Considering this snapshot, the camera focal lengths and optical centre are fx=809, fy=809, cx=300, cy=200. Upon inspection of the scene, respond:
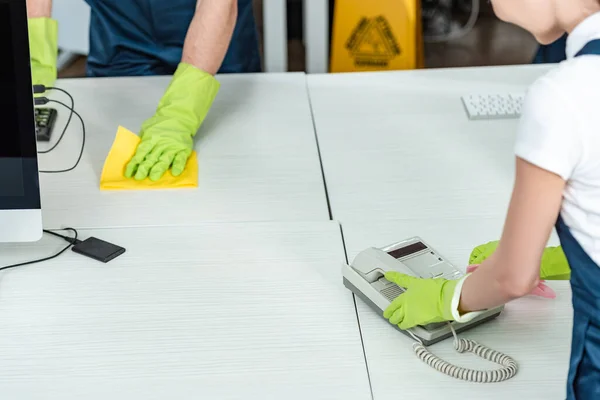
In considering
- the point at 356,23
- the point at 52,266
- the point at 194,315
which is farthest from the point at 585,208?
the point at 356,23

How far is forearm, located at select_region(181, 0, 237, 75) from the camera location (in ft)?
6.00

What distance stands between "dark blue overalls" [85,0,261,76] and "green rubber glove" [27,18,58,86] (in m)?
0.28

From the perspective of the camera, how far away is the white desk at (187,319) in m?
1.07

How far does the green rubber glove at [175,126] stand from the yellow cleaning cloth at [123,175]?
1 cm

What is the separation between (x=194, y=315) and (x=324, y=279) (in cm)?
22

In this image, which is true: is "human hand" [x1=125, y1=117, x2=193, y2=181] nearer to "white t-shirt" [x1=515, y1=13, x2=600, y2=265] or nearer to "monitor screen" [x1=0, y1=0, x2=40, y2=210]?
"monitor screen" [x1=0, y1=0, x2=40, y2=210]

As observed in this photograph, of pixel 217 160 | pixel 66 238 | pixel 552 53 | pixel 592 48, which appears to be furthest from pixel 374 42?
pixel 592 48

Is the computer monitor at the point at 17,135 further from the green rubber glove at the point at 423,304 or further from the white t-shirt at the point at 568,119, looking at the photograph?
the white t-shirt at the point at 568,119

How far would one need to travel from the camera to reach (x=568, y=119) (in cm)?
81

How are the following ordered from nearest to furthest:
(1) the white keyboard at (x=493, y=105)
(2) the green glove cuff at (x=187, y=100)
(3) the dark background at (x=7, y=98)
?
1. (3) the dark background at (x=7, y=98)
2. (2) the green glove cuff at (x=187, y=100)
3. (1) the white keyboard at (x=493, y=105)

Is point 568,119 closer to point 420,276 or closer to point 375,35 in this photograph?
point 420,276

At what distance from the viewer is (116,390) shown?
41.6 inches

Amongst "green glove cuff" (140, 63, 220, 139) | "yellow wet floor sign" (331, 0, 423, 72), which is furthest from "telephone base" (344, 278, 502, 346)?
"yellow wet floor sign" (331, 0, 423, 72)

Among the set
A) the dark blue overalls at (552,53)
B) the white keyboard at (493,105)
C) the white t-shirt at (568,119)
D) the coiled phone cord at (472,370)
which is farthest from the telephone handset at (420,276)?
the dark blue overalls at (552,53)
